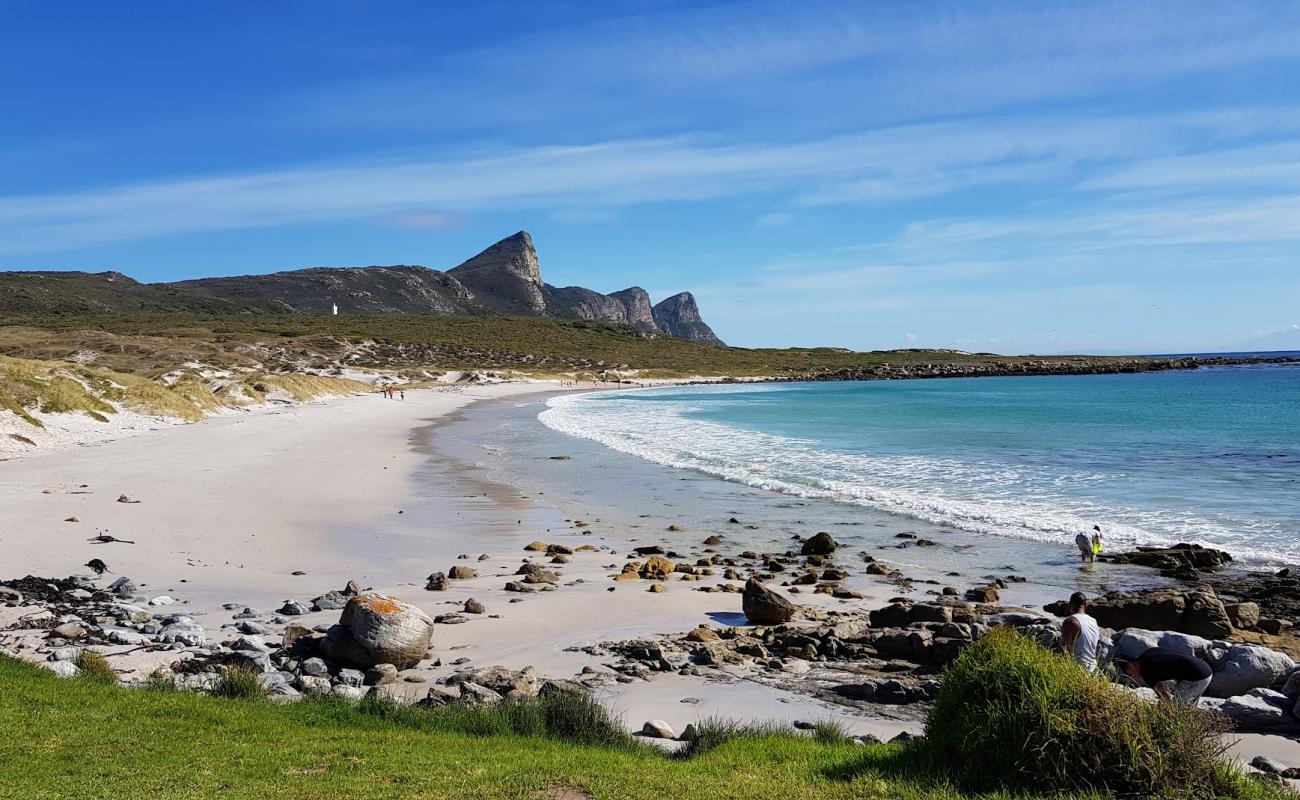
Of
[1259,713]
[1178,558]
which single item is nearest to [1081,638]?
[1259,713]

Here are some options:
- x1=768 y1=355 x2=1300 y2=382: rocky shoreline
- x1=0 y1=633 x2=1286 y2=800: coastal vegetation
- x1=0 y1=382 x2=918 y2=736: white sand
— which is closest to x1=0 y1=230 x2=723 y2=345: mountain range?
x1=768 y1=355 x2=1300 y2=382: rocky shoreline

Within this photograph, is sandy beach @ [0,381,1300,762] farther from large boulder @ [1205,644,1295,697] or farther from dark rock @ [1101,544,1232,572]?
dark rock @ [1101,544,1232,572]

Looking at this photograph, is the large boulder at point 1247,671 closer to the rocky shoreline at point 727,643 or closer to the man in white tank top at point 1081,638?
the rocky shoreline at point 727,643

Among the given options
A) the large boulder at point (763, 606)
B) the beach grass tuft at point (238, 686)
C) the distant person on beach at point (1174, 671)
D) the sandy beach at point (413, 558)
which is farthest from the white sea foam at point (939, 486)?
the beach grass tuft at point (238, 686)

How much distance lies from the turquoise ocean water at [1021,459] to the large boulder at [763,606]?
313 inches

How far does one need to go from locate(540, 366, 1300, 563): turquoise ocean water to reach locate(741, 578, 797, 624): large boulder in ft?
26.1

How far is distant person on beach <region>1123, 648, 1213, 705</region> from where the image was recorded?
326 inches

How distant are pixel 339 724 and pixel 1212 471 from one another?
2597 centimetres

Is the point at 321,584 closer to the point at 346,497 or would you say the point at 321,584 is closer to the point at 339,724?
the point at 339,724

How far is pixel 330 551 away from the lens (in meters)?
15.5

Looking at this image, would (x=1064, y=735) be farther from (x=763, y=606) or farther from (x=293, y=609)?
(x=293, y=609)

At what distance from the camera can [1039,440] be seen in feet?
115

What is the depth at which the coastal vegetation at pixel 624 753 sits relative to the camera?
5.54 metres

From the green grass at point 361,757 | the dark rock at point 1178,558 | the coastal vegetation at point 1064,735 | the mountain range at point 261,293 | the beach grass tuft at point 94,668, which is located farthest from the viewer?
the mountain range at point 261,293
